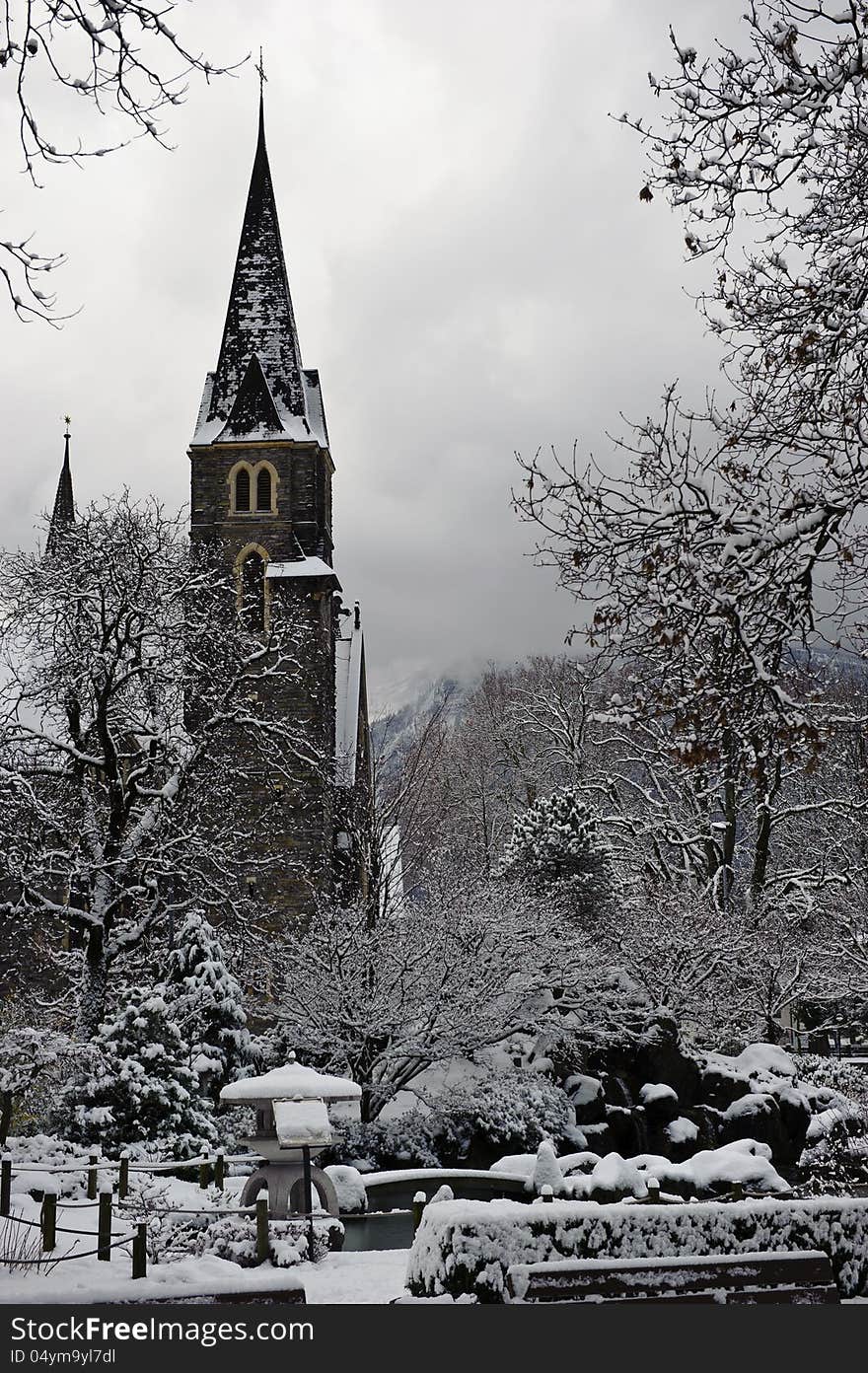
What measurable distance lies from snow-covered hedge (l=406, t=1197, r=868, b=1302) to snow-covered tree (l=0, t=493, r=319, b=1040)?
35.5 ft

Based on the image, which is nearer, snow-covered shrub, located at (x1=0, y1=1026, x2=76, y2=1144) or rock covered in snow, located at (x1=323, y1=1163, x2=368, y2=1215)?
rock covered in snow, located at (x1=323, y1=1163, x2=368, y2=1215)

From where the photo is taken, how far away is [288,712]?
104ft

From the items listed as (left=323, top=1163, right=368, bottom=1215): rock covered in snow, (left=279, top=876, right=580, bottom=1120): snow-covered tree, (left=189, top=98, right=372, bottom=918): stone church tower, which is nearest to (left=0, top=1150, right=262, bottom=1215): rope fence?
(left=323, top=1163, right=368, bottom=1215): rock covered in snow

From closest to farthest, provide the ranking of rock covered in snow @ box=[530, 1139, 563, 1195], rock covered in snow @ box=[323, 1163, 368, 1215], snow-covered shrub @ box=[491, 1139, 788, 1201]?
snow-covered shrub @ box=[491, 1139, 788, 1201], rock covered in snow @ box=[530, 1139, 563, 1195], rock covered in snow @ box=[323, 1163, 368, 1215]

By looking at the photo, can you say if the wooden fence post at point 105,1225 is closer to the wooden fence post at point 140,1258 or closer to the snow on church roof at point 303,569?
the wooden fence post at point 140,1258

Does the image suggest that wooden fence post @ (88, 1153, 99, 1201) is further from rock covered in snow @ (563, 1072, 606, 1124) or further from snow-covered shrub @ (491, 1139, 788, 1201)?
rock covered in snow @ (563, 1072, 606, 1124)

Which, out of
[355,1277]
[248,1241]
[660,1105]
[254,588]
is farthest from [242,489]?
[355,1277]

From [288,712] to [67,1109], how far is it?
50.5 ft

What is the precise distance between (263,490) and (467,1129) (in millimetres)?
18301

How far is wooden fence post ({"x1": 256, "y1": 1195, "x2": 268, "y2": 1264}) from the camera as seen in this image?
11.9m

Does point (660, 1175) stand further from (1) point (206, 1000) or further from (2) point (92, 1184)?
(1) point (206, 1000)

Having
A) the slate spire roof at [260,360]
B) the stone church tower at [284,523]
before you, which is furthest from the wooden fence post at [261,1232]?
the slate spire roof at [260,360]

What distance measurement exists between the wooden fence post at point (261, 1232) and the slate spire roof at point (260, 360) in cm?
2445

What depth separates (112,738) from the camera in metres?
21.6
